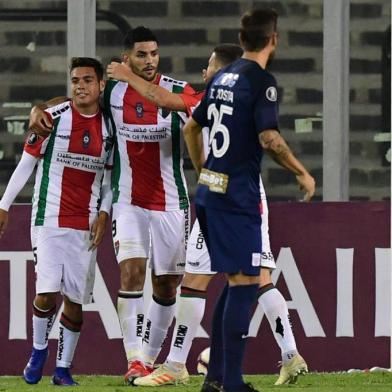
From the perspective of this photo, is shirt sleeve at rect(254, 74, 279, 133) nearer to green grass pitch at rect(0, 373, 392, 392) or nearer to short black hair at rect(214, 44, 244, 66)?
green grass pitch at rect(0, 373, 392, 392)

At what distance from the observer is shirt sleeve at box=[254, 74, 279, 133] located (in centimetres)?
841

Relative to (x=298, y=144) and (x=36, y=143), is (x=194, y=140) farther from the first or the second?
(x=298, y=144)

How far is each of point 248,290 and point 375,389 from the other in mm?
1376

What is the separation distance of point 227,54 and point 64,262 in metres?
1.55

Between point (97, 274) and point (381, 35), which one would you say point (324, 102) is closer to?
point (381, 35)

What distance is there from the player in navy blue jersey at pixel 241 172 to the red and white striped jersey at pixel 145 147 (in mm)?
1732

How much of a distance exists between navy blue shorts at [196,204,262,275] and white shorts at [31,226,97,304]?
2111mm

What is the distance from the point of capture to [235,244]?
8516 mm

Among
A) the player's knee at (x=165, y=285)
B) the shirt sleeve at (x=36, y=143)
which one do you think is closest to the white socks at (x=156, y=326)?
the player's knee at (x=165, y=285)

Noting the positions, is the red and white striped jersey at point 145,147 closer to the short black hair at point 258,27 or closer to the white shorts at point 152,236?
the white shorts at point 152,236

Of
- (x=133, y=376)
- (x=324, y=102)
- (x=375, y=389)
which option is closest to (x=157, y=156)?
(x=133, y=376)

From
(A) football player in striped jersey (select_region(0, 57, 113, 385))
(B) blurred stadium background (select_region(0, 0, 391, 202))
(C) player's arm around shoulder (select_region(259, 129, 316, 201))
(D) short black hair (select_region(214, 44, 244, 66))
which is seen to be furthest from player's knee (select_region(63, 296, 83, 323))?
(C) player's arm around shoulder (select_region(259, 129, 316, 201))

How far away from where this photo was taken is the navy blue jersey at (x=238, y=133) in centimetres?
846

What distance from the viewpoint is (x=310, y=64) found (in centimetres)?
1295
